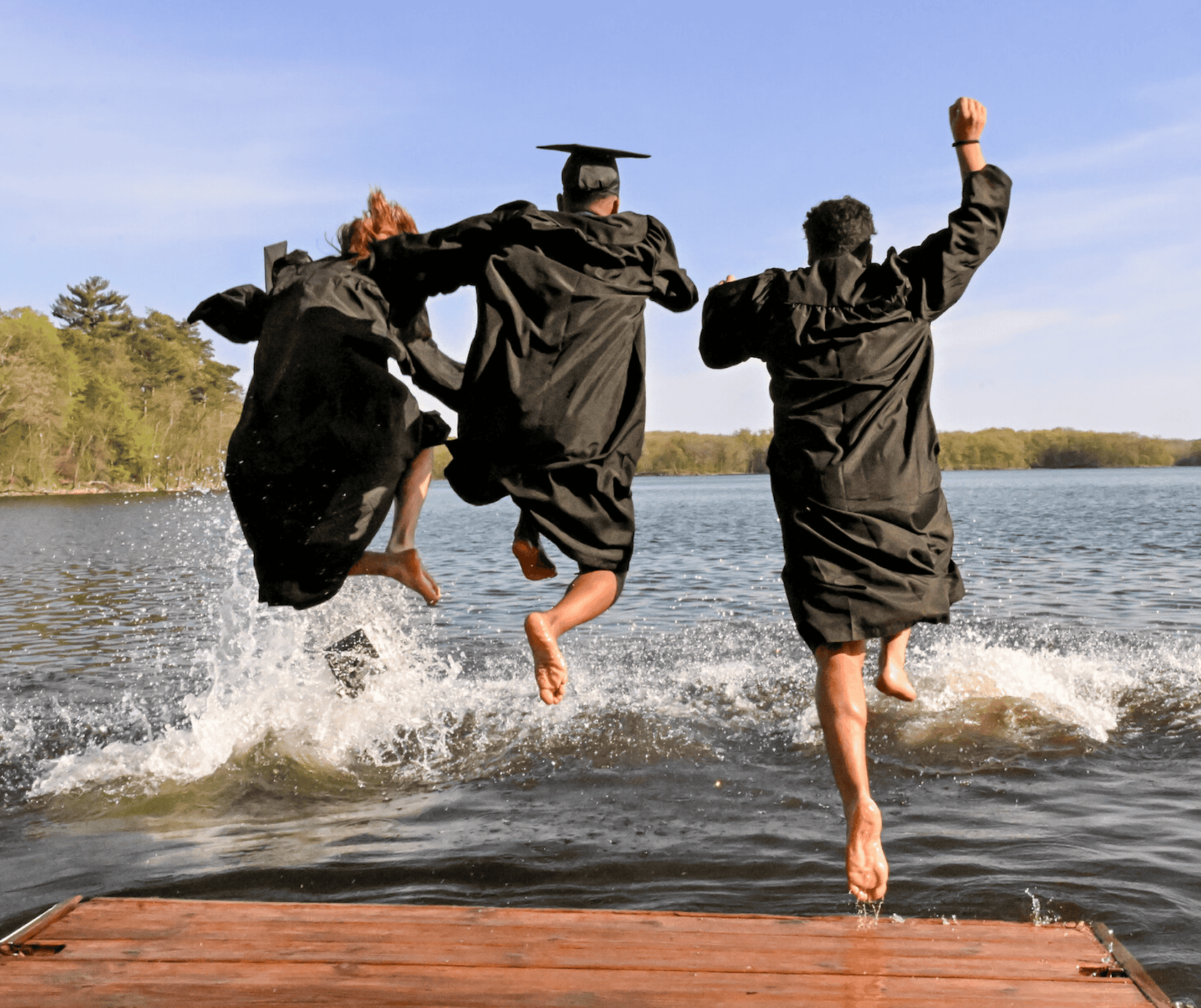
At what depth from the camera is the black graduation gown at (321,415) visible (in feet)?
16.0

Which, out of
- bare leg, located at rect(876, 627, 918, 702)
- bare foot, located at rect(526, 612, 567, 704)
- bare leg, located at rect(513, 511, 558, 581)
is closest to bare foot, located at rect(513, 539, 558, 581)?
bare leg, located at rect(513, 511, 558, 581)

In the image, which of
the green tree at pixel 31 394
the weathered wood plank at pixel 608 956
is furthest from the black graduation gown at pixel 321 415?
→ the green tree at pixel 31 394

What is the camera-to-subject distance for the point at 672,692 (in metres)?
9.48

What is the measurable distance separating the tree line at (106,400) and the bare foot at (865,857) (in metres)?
65.4

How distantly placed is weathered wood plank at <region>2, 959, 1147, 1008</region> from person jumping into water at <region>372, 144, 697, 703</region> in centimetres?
Answer: 136

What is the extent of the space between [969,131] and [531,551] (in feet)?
7.98

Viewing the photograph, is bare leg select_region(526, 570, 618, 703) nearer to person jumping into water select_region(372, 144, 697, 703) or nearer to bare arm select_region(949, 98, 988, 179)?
person jumping into water select_region(372, 144, 697, 703)

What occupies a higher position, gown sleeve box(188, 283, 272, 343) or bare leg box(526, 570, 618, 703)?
gown sleeve box(188, 283, 272, 343)

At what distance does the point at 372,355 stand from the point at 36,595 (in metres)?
17.0

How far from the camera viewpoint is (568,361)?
174 inches

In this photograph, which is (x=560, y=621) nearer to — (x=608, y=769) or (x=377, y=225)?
(x=377, y=225)

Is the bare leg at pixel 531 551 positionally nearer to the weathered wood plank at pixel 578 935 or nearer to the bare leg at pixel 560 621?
the bare leg at pixel 560 621

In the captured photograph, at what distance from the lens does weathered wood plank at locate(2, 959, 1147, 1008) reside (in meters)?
3.08

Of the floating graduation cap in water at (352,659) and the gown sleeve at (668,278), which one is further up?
the gown sleeve at (668,278)
